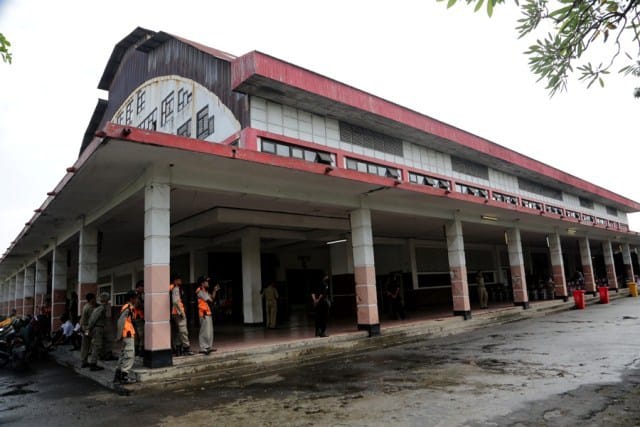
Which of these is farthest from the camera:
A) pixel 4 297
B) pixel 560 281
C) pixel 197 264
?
pixel 4 297

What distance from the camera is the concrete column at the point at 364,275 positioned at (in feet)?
36.0

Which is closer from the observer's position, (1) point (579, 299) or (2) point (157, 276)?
(2) point (157, 276)

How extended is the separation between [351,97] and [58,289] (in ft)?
39.1

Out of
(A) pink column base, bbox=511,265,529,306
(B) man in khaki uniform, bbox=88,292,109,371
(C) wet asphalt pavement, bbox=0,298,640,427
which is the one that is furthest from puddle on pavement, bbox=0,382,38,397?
(A) pink column base, bbox=511,265,529,306

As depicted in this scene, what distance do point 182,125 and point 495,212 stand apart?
1279 cm

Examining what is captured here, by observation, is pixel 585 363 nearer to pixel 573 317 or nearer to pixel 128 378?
pixel 128 378

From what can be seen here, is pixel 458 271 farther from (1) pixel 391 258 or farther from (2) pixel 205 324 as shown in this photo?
(2) pixel 205 324

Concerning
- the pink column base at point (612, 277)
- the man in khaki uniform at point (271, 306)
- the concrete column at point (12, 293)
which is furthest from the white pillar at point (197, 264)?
the pink column base at point (612, 277)

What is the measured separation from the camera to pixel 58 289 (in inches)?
560

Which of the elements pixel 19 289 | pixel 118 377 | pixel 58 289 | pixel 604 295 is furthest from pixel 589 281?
pixel 19 289

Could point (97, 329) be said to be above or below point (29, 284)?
below

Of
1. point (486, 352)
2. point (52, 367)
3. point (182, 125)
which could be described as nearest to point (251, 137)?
point (182, 125)

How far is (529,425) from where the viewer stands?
4270 millimetres

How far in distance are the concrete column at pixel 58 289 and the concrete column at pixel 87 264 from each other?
3.72 m
